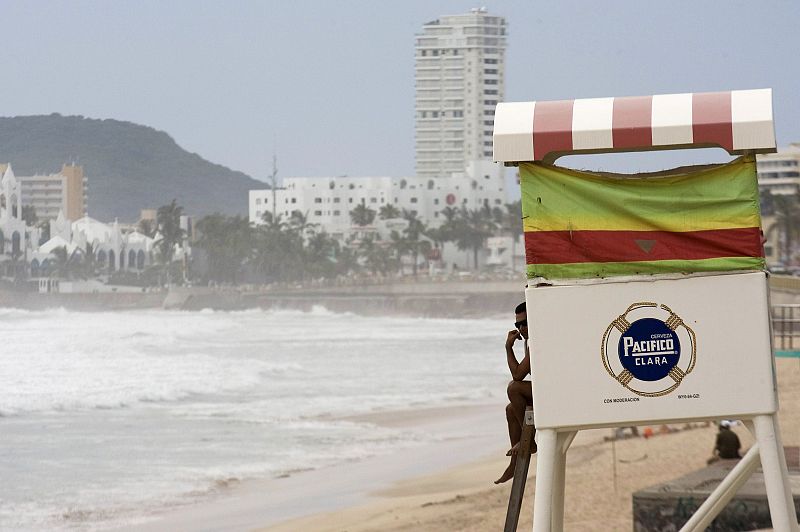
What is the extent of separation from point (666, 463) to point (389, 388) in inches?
907

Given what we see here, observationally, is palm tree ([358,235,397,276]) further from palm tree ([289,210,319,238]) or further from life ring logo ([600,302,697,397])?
life ring logo ([600,302,697,397])

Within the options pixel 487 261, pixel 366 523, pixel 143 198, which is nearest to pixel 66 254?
pixel 487 261

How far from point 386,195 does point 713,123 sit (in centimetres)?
14630

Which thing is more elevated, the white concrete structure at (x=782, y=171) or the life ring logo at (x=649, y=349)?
the white concrete structure at (x=782, y=171)

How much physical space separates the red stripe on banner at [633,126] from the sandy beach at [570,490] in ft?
16.8

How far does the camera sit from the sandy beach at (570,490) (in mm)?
10078

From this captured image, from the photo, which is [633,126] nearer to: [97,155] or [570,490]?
[570,490]

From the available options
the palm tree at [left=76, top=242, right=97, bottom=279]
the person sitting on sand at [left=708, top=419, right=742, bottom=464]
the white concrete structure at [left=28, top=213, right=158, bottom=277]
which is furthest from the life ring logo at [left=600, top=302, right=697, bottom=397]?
the white concrete structure at [left=28, top=213, right=158, bottom=277]

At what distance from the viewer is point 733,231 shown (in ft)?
13.1

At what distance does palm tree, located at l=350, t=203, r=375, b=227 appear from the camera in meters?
139

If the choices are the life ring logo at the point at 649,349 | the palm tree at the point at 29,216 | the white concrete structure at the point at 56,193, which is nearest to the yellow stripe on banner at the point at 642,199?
the life ring logo at the point at 649,349

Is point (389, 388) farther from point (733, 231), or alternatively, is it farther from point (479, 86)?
point (479, 86)

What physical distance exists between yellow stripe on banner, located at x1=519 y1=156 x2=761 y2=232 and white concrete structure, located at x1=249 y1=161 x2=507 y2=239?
13849cm

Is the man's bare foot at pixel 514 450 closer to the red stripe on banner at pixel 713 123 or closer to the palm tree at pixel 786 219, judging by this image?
the red stripe on banner at pixel 713 123
